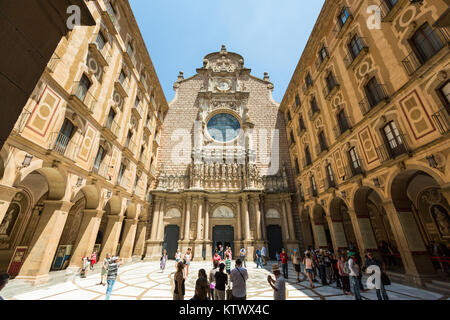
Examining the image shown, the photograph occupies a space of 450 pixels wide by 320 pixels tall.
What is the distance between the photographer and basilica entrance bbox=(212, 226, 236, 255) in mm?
19812

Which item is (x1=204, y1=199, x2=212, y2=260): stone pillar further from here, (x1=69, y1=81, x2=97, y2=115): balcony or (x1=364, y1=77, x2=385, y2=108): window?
(x1=364, y1=77, x2=385, y2=108): window

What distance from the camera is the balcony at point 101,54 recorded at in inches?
450

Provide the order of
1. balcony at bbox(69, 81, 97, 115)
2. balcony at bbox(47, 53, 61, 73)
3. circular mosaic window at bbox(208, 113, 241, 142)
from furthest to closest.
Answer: circular mosaic window at bbox(208, 113, 241, 142)
balcony at bbox(69, 81, 97, 115)
balcony at bbox(47, 53, 61, 73)

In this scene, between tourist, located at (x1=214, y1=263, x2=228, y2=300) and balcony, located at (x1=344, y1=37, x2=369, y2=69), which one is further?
balcony, located at (x1=344, y1=37, x2=369, y2=69)

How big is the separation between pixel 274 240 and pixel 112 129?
59.4 feet

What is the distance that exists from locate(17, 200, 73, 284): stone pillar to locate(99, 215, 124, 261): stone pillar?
16.9 ft

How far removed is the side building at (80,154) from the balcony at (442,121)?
16.6 m

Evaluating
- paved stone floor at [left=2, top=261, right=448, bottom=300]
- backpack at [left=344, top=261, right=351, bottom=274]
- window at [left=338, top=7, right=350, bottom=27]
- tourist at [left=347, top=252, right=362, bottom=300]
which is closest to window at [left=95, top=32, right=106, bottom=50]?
paved stone floor at [left=2, top=261, right=448, bottom=300]

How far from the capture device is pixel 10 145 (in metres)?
7.12

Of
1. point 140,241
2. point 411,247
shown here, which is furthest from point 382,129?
point 140,241

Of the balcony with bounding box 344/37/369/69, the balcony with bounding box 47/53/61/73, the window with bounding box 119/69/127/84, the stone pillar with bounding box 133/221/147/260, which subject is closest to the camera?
the balcony with bounding box 47/53/61/73

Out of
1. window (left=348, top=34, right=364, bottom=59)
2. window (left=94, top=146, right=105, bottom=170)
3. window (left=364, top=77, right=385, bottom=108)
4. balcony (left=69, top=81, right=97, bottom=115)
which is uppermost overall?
window (left=348, top=34, right=364, bottom=59)

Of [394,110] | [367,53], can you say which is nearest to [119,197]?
[394,110]

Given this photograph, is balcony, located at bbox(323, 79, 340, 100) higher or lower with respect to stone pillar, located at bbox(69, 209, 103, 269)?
higher
